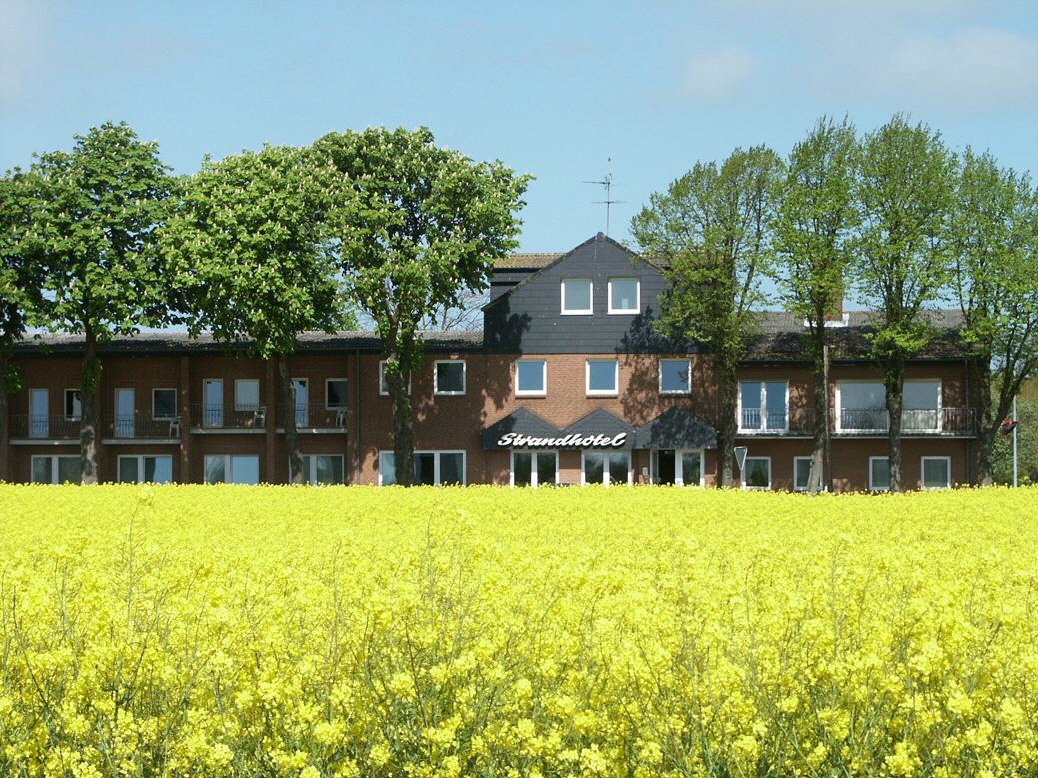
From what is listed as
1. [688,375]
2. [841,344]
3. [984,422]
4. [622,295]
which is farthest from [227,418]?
[984,422]

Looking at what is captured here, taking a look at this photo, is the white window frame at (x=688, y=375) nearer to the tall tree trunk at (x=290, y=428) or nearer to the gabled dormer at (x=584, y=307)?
the gabled dormer at (x=584, y=307)

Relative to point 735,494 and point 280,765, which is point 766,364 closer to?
point 735,494

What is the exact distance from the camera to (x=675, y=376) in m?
47.5

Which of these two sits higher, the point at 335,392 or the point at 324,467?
the point at 335,392

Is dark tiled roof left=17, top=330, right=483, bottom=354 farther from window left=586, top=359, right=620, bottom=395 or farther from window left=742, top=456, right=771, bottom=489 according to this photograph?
window left=742, top=456, right=771, bottom=489

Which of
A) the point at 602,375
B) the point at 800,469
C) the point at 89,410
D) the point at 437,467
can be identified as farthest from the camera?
the point at 800,469

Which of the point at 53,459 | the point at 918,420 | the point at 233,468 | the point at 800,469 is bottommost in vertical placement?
the point at 800,469

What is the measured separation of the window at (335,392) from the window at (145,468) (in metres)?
6.49

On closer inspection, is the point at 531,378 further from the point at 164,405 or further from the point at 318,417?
the point at 164,405

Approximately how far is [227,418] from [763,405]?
2010cm

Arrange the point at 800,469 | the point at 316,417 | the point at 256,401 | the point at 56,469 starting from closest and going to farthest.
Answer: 1. the point at 800,469
2. the point at 316,417
3. the point at 256,401
4. the point at 56,469

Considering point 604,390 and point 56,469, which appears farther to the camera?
point 56,469

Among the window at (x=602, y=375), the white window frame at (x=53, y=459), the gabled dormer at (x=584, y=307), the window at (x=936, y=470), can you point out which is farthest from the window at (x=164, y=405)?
the window at (x=936, y=470)

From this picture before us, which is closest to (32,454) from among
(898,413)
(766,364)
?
(766,364)
